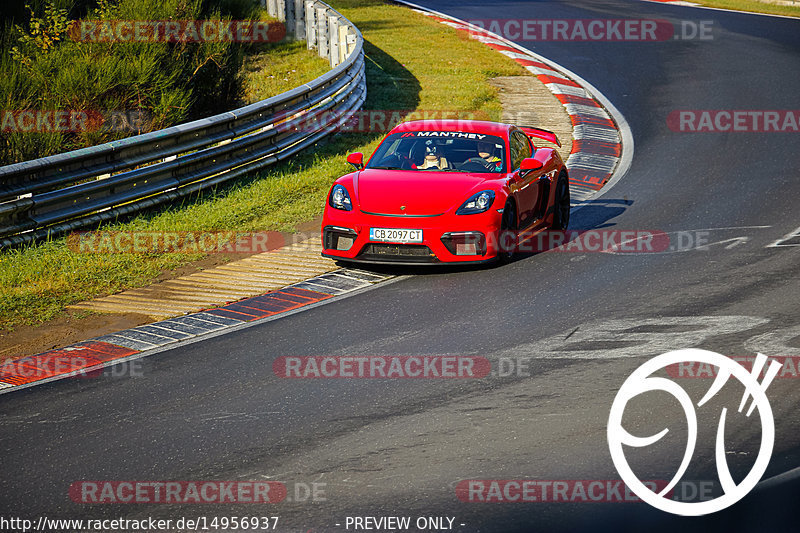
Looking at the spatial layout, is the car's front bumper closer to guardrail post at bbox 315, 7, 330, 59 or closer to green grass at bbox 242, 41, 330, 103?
green grass at bbox 242, 41, 330, 103

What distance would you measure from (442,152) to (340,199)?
143 centimetres

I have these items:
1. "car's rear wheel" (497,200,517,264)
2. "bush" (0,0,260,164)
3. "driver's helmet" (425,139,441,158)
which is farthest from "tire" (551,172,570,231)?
"bush" (0,0,260,164)

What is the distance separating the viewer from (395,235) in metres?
9.84

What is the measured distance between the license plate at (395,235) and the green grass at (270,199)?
2.10 m

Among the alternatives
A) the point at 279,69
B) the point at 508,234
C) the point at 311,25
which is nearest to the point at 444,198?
the point at 508,234

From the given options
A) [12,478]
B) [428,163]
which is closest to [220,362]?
[12,478]

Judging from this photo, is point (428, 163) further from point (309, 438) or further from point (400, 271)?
point (309, 438)

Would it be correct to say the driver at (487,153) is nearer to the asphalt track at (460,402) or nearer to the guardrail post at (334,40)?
the asphalt track at (460,402)

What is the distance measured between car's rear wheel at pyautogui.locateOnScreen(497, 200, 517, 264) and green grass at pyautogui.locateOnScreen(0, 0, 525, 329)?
279cm

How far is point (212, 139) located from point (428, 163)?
10.6 ft

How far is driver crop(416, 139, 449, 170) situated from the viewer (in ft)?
35.8

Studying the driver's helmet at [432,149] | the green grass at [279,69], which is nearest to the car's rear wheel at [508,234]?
the driver's helmet at [432,149]

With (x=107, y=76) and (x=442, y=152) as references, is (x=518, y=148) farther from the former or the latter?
(x=107, y=76)

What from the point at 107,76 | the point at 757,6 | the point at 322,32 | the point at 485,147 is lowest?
the point at 485,147
